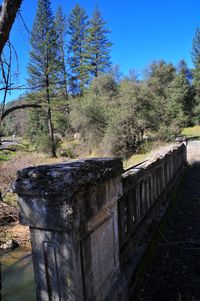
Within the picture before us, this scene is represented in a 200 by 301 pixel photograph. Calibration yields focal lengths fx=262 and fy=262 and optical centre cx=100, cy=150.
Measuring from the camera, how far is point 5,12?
6.42ft

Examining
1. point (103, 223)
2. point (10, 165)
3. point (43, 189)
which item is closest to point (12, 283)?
point (103, 223)

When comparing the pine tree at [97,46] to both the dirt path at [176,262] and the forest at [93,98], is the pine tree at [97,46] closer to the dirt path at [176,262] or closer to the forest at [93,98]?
the forest at [93,98]

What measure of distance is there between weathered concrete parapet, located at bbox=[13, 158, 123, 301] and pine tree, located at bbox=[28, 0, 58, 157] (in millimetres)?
21441

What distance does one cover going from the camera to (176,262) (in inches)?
121

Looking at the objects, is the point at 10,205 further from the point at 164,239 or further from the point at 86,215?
the point at 86,215

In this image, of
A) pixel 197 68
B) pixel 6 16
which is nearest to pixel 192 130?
Answer: pixel 197 68

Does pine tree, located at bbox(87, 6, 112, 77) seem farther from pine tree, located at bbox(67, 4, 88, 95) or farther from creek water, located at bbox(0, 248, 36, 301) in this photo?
creek water, located at bbox(0, 248, 36, 301)

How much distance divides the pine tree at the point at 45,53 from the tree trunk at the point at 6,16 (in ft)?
68.5

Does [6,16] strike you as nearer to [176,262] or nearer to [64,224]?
[64,224]

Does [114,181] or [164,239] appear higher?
[114,181]

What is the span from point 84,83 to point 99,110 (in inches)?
651

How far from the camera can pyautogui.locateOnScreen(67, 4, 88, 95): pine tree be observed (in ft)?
112

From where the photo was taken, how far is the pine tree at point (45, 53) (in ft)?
76.4

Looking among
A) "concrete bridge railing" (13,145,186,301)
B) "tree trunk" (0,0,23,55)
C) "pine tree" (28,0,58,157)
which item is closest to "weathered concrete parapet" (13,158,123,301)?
"concrete bridge railing" (13,145,186,301)
